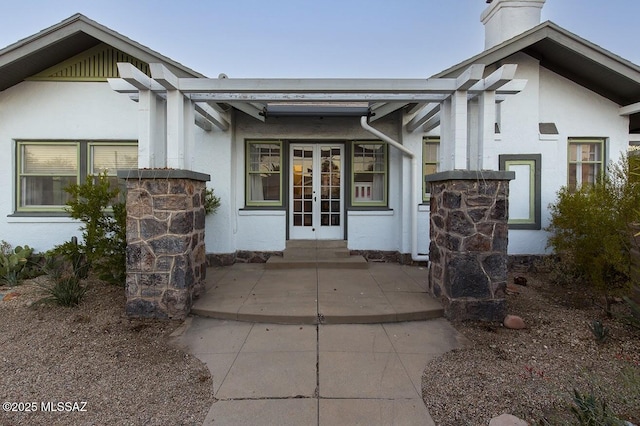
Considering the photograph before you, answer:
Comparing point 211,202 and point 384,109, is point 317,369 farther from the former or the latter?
point 384,109

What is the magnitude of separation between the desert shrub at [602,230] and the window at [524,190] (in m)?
0.99

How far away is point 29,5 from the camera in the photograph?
317 inches

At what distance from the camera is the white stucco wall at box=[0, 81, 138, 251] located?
20.9ft

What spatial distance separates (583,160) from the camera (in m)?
6.66

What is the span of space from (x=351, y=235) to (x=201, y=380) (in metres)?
4.56

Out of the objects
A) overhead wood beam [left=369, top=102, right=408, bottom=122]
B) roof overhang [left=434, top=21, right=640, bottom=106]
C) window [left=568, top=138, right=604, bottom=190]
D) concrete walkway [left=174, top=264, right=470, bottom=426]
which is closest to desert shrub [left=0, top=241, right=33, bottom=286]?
concrete walkway [left=174, top=264, right=470, bottom=426]

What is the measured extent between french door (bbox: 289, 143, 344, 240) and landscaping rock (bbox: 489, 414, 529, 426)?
5018 millimetres

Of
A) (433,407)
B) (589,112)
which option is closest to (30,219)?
(433,407)

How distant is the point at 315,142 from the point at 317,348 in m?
4.74

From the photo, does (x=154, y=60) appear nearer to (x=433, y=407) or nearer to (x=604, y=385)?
(x=433, y=407)

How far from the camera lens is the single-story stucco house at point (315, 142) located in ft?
19.7

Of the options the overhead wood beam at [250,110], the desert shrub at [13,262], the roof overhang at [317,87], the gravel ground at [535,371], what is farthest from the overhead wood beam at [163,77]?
the desert shrub at [13,262]

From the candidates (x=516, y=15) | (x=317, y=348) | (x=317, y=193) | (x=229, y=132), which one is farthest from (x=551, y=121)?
(x=317, y=348)

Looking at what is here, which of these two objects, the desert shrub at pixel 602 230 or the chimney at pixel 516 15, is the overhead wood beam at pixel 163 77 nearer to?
the desert shrub at pixel 602 230
